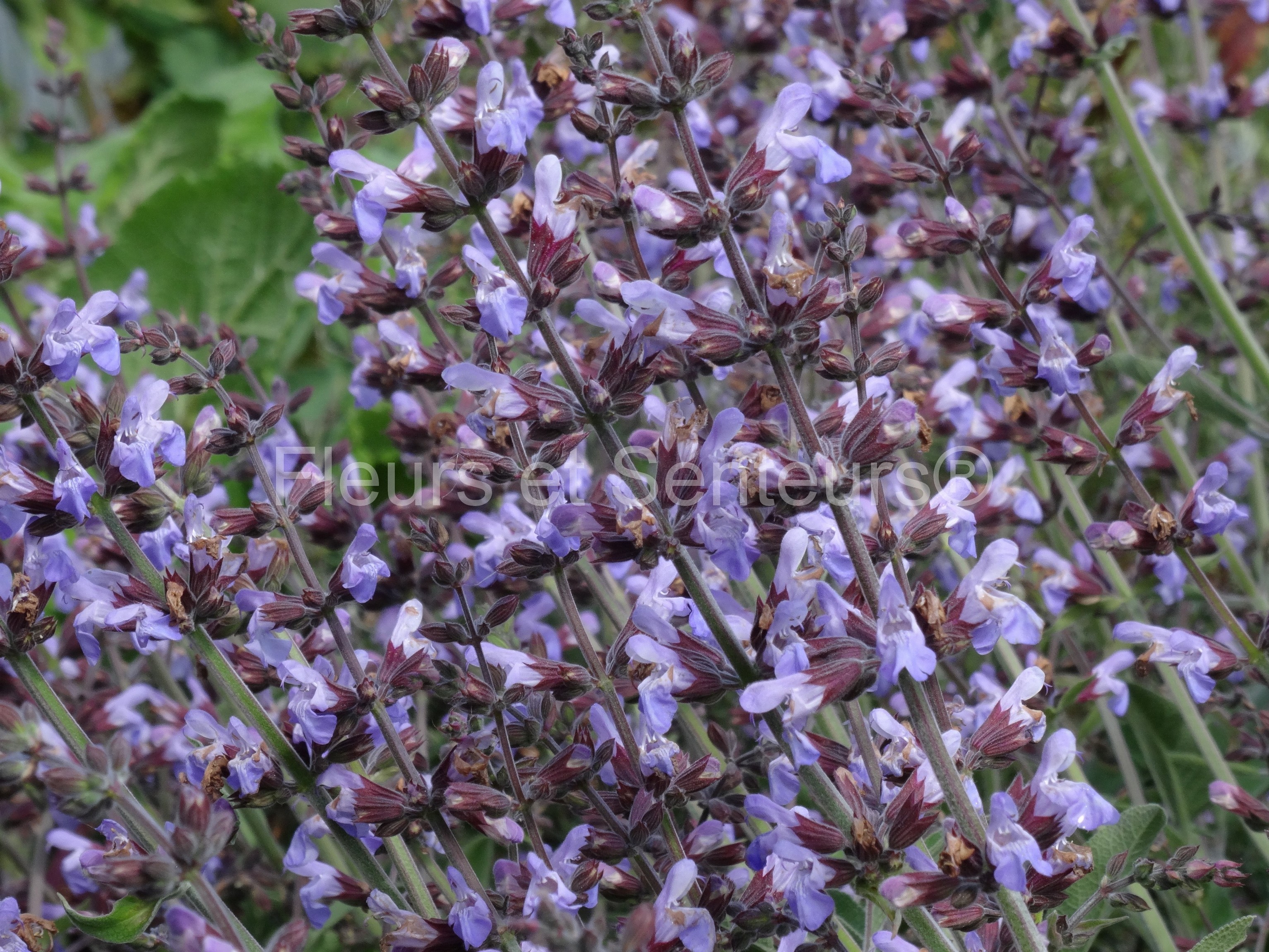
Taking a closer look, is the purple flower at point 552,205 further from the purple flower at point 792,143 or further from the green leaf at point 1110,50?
the green leaf at point 1110,50

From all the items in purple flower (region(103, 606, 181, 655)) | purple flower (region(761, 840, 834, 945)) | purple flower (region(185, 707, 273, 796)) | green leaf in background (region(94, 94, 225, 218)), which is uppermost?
green leaf in background (region(94, 94, 225, 218))

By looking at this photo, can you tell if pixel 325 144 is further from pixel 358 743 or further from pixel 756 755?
pixel 756 755

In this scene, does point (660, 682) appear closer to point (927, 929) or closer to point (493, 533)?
point (927, 929)

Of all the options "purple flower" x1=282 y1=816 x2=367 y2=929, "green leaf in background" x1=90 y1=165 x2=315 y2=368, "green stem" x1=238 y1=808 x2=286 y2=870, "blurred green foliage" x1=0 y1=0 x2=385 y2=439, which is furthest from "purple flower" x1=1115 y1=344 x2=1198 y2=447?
"green leaf in background" x1=90 y1=165 x2=315 y2=368

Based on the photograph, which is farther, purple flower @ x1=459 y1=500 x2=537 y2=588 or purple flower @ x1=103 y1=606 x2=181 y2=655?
purple flower @ x1=459 y1=500 x2=537 y2=588

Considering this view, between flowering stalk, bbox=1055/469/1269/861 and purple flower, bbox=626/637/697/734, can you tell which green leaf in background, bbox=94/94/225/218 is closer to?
flowering stalk, bbox=1055/469/1269/861

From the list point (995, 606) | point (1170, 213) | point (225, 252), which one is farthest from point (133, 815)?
point (225, 252)

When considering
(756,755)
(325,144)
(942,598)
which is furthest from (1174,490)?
(325,144)
